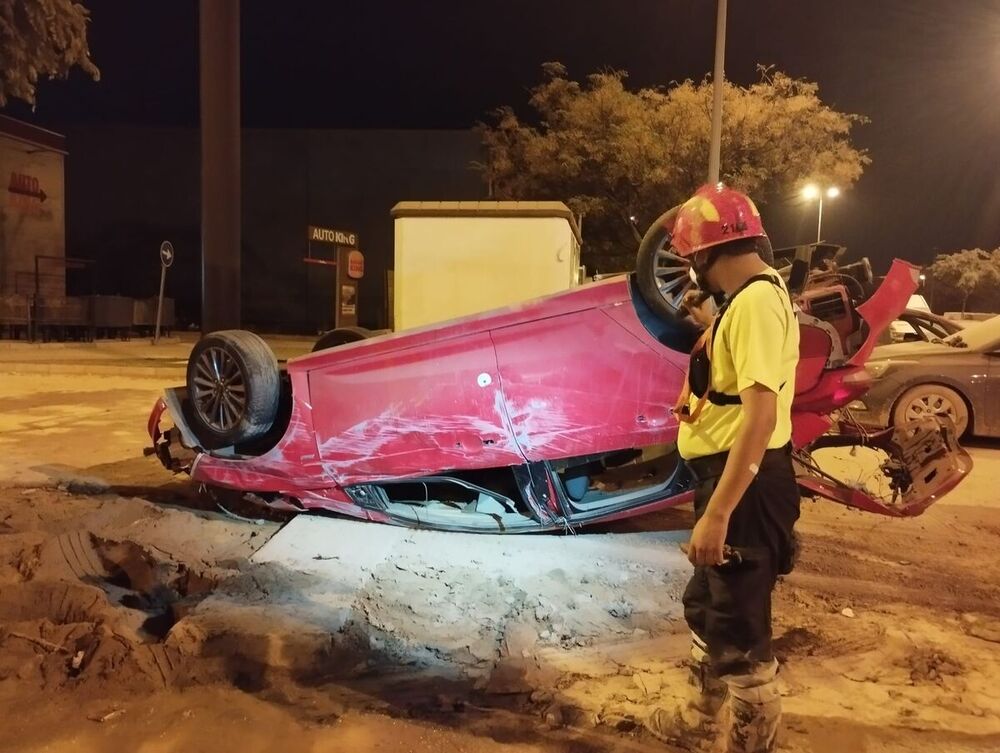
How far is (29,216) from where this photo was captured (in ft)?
79.7

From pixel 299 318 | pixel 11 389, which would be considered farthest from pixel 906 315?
pixel 299 318

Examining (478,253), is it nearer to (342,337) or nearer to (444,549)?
(342,337)

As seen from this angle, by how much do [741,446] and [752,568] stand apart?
0.43 metres

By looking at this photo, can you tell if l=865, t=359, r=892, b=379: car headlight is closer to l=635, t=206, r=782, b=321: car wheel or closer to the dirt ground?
the dirt ground

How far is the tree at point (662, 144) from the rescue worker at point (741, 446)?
16233 millimetres

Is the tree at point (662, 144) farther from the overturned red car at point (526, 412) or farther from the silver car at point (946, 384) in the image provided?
the overturned red car at point (526, 412)

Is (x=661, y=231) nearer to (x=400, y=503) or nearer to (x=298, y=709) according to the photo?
(x=400, y=503)

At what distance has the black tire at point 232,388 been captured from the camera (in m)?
4.52

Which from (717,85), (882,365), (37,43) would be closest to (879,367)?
(882,365)

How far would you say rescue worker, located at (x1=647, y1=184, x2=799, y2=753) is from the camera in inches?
86.0

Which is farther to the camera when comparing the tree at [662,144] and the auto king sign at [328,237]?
the tree at [662,144]

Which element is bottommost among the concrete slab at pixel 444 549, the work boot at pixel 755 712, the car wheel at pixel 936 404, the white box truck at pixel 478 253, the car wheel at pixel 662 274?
the concrete slab at pixel 444 549

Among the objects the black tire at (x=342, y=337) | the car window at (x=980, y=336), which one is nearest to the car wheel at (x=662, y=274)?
the black tire at (x=342, y=337)

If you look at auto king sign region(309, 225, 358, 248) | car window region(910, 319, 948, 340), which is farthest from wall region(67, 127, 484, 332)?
car window region(910, 319, 948, 340)
